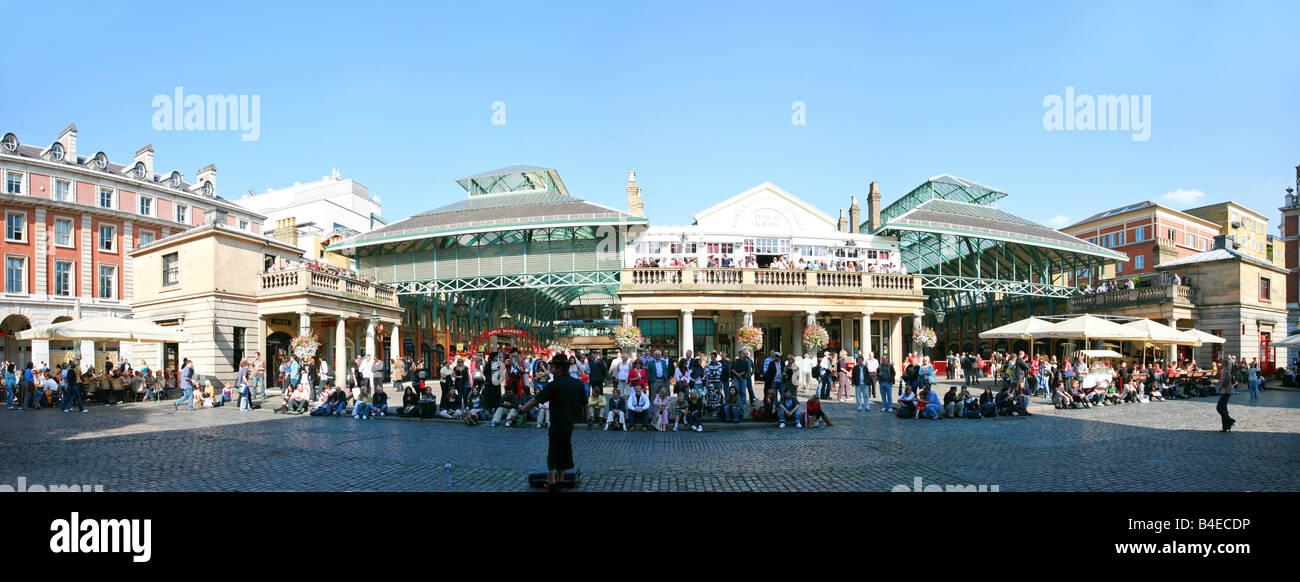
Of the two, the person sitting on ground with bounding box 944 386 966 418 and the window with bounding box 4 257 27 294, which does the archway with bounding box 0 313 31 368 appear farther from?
the person sitting on ground with bounding box 944 386 966 418

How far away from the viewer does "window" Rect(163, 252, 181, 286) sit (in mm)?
24281

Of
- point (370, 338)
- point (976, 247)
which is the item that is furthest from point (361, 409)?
point (976, 247)

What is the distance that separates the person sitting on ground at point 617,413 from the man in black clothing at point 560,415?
5944 millimetres

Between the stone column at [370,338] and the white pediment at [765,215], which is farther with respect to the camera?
the white pediment at [765,215]

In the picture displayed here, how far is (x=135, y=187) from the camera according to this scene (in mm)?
45344

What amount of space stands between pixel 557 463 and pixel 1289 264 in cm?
6019

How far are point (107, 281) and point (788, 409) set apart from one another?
51.7 m

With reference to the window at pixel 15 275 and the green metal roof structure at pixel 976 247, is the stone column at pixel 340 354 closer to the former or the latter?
the green metal roof structure at pixel 976 247

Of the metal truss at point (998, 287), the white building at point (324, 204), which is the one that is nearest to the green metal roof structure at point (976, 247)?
the metal truss at point (998, 287)

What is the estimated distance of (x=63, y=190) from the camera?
41.5 metres

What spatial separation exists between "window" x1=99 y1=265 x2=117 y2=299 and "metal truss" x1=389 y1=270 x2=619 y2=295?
27942mm

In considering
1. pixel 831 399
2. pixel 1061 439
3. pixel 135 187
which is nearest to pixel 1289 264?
pixel 831 399

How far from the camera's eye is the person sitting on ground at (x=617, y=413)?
13.2m
